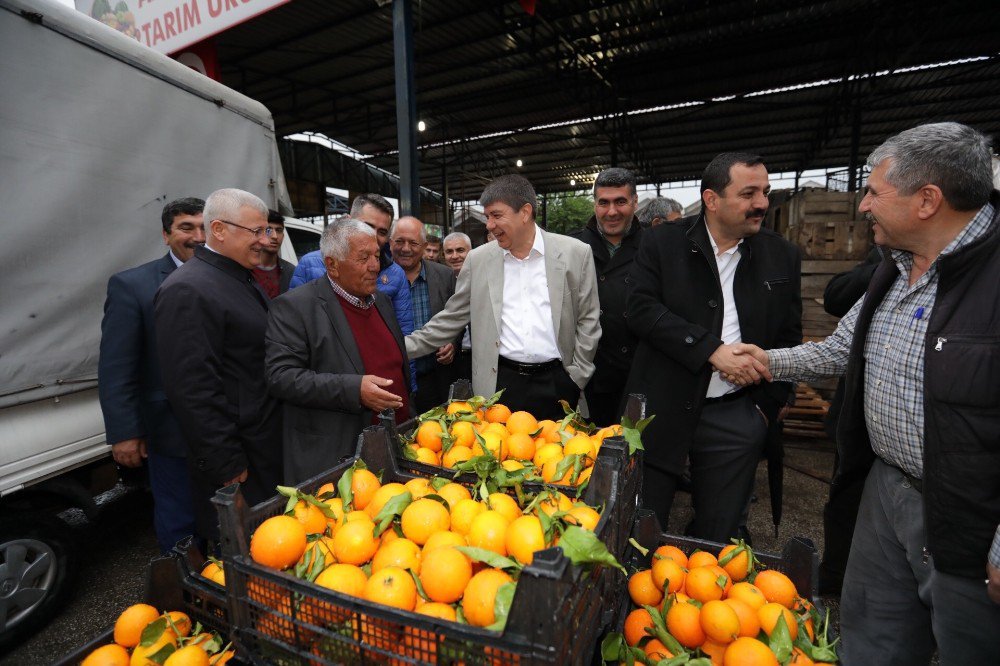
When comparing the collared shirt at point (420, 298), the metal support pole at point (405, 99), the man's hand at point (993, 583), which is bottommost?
the man's hand at point (993, 583)

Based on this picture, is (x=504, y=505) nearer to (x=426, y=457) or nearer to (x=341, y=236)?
(x=426, y=457)

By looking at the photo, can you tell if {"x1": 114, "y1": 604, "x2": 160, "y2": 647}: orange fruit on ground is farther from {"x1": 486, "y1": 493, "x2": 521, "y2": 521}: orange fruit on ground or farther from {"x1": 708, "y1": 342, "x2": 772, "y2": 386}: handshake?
{"x1": 708, "y1": 342, "x2": 772, "y2": 386}: handshake

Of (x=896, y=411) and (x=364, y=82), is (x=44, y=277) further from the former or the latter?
(x=364, y=82)

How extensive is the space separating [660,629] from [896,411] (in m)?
1.09

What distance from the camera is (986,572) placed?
1.40 meters

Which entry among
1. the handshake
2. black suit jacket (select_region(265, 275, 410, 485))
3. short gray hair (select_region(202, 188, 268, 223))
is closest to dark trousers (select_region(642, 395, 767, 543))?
the handshake

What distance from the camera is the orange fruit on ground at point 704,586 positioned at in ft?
4.58

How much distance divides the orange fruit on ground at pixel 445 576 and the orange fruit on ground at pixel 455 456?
0.52 m

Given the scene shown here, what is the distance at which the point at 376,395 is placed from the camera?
6.78 ft

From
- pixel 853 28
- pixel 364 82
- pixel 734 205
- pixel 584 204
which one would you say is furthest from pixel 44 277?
pixel 584 204

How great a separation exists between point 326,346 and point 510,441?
3.51ft

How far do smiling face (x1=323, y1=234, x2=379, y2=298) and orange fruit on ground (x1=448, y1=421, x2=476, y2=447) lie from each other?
0.96 m

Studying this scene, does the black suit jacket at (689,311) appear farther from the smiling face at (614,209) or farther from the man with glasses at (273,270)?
Result: the man with glasses at (273,270)

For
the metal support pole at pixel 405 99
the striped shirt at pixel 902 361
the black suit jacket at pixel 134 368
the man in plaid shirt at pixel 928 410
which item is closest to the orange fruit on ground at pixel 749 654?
the man in plaid shirt at pixel 928 410
